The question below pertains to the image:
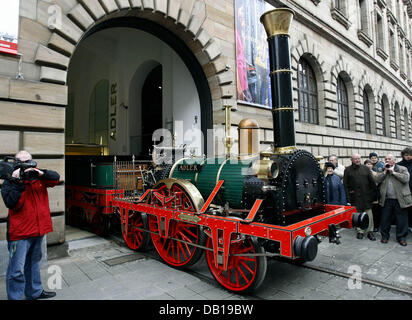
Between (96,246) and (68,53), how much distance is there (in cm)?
419

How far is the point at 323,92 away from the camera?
13.4 m

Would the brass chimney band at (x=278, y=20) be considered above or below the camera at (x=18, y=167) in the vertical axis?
above

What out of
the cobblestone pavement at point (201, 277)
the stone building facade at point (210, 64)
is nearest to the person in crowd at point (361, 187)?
the cobblestone pavement at point (201, 277)

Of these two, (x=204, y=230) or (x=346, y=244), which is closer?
(x=204, y=230)

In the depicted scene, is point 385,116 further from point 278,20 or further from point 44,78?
point 44,78

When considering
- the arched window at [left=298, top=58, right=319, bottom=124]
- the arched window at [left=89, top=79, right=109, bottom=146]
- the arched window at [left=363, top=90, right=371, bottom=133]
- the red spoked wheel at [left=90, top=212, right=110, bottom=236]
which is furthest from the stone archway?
the arched window at [left=363, top=90, right=371, bottom=133]

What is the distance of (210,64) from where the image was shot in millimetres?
8672

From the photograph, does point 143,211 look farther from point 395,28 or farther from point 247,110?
point 395,28

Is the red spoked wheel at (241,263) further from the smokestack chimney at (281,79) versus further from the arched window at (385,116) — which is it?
the arched window at (385,116)

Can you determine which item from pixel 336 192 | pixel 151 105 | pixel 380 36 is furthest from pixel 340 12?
pixel 336 192

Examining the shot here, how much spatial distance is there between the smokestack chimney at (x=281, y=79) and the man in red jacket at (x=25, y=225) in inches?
129

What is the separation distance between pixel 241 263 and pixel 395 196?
446 centimetres

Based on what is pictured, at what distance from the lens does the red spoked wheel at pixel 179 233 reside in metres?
4.30

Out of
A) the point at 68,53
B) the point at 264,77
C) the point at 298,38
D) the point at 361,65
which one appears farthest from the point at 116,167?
the point at 361,65
